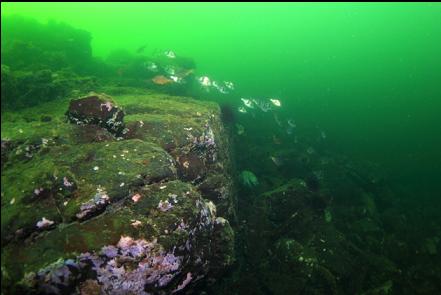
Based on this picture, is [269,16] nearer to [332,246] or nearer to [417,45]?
[417,45]

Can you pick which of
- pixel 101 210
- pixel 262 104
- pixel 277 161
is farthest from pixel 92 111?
pixel 277 161

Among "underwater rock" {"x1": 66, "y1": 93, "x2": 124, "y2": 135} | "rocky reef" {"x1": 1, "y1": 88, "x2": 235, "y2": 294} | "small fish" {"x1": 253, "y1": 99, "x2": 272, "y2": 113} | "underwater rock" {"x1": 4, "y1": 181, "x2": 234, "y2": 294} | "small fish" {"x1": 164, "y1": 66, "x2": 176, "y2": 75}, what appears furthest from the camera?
"small fish" {"x1": 164, "y1": 66, "x2": 176, "y2": 75}

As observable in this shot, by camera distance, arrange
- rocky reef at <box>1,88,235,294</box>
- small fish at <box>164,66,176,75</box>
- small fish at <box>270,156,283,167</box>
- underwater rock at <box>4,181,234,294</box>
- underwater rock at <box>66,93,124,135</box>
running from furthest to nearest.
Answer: small fish at <box>164,66,176,75</box> → small fish at <box>270,156,283,167</box> → underwater rock at <box>66,93,124,135</box> → rocky reef at <box>1,88,235,294</box> → underwater rock at <box>4,181,234,294</box>

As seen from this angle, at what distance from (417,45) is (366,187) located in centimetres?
9200

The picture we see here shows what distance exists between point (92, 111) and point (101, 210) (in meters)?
2.91

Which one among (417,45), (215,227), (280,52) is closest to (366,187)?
(215,227)

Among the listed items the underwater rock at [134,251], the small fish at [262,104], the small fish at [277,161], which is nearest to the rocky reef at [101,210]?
the underwater rock at [134,251]

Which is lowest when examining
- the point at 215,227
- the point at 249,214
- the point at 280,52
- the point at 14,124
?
the point at 280,52

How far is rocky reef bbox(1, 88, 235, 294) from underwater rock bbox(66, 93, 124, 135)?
24 millimetres

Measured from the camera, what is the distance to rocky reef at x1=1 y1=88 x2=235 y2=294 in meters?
5.24

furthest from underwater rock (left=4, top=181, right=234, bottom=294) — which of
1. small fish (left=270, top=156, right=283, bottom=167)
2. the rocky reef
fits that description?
small fish (left=270, top=156, right=283, bottom=167)

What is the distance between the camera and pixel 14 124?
7777mm

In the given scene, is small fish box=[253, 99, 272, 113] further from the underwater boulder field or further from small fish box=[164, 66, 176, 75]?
small fish box=[164, 66, 176, 75]

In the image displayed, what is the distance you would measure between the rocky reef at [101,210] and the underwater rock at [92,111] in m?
0.02
